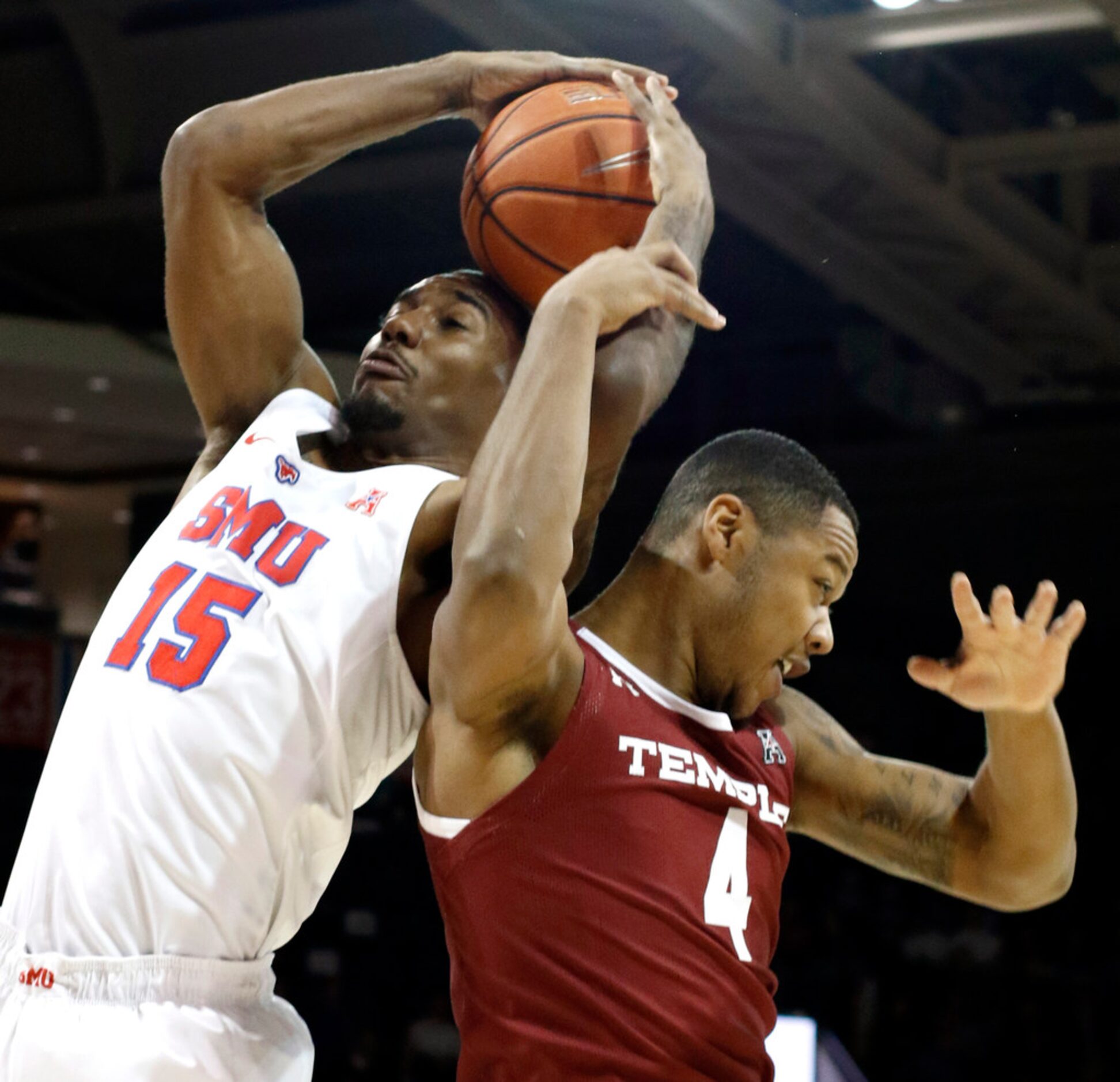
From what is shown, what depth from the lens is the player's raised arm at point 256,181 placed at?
2.77 meters

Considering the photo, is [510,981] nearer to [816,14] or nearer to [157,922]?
[157,922]

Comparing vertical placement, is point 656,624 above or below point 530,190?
below

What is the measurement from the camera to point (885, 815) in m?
2.74

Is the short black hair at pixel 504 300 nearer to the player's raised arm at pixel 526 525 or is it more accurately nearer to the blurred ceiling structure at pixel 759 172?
the player's raised arm at pixel 526 525

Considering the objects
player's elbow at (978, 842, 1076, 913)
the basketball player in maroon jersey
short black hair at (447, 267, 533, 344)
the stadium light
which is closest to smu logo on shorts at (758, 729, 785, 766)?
the basketball player in maroon jersey

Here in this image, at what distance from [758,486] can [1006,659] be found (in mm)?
484

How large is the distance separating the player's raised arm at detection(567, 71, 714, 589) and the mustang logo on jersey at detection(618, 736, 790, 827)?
492mm

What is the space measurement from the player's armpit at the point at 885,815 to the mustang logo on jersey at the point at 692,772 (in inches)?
11.4

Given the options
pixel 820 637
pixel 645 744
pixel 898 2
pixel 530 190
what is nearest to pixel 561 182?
pixel 530 190

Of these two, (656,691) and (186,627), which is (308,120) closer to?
(186,627)

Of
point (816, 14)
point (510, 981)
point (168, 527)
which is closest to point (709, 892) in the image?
point (510, 981)

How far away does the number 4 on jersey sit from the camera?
2289 mm

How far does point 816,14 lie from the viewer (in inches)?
260

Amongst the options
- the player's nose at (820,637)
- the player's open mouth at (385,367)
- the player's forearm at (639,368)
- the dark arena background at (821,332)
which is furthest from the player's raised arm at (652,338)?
the dark arena background at (821,332)
